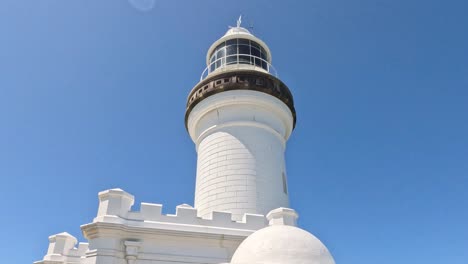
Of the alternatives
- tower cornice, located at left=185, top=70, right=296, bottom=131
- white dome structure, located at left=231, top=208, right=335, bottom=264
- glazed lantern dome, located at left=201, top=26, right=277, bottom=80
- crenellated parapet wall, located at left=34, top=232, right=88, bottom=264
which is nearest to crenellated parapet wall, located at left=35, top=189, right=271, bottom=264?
white dome structure, located at left=231, top=208, right=335, bottom=264

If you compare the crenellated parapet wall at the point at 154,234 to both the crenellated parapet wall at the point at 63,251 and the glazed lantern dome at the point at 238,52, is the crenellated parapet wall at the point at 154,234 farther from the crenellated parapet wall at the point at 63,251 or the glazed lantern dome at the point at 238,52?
the glazed lantern dome at the point at 238,52

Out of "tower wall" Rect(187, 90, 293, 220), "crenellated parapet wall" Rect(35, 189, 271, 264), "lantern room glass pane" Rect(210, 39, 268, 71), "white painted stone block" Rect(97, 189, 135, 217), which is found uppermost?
"lantern room glass pane" Rect(210, 39, 268, 71)

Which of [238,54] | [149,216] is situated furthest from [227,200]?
[238,54]

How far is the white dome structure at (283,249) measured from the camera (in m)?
7.62

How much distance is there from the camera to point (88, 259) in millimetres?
8336

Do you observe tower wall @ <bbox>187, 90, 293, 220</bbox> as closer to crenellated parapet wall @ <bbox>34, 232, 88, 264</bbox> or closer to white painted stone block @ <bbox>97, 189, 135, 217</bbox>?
white painted stone block @ <bbox>97, 189, 135, 217</bbox>

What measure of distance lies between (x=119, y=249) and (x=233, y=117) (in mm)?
6300

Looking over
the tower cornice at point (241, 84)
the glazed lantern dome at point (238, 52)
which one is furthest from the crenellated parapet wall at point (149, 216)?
the glazed lantern dome at point (238, 52)

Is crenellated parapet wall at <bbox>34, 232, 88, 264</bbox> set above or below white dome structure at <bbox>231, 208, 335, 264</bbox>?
above

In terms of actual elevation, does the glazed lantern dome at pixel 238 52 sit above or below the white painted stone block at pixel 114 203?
above

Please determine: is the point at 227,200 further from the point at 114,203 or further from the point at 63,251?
the point at 63,251

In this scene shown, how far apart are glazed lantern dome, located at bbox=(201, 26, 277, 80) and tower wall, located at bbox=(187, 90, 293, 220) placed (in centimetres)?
239

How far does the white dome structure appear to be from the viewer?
7617 mm

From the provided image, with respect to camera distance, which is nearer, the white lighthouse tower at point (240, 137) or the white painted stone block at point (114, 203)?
the white painted stone block at point (114, 203)
